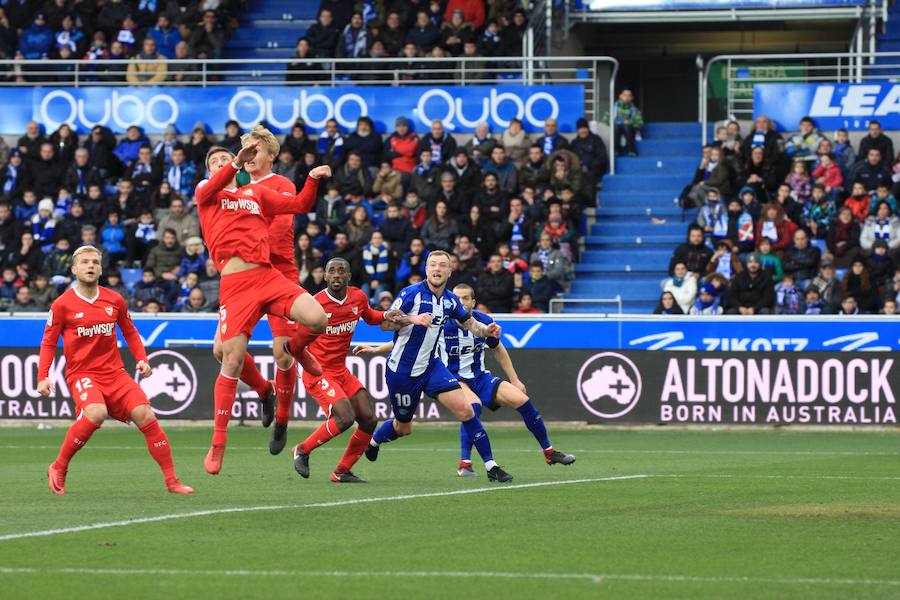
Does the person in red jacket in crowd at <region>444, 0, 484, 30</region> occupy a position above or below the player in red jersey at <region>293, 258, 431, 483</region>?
above

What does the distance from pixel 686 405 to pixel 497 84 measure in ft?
31.1

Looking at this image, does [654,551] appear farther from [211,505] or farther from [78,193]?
[78,193]

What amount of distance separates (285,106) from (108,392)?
59.8 ft

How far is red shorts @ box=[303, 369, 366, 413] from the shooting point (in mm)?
14422

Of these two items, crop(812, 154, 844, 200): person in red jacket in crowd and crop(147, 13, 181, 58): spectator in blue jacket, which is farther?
crop(147, 13, 181, 58): spectator in blue jacket

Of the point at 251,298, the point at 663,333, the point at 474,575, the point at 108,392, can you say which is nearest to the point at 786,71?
the point at 663,333

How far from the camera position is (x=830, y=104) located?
28.4m

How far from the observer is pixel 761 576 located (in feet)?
27.4

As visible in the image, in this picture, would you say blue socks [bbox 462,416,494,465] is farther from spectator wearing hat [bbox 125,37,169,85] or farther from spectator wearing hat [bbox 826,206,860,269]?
spectator wearing hat [bbox 125,37,169,85]

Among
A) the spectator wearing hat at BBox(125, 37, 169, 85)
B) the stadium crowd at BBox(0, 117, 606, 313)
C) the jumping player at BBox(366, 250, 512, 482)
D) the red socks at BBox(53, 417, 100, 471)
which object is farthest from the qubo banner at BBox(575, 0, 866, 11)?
the red socks at BBox(53, 417, 100, 471)

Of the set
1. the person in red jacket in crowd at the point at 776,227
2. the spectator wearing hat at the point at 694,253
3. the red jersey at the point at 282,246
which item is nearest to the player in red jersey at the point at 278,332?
the red jersey at the point at 282,246

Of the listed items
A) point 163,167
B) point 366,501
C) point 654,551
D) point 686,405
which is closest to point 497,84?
point 163,167

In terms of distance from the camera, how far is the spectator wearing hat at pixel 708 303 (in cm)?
2411

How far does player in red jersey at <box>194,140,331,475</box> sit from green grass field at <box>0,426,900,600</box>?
1022mm
